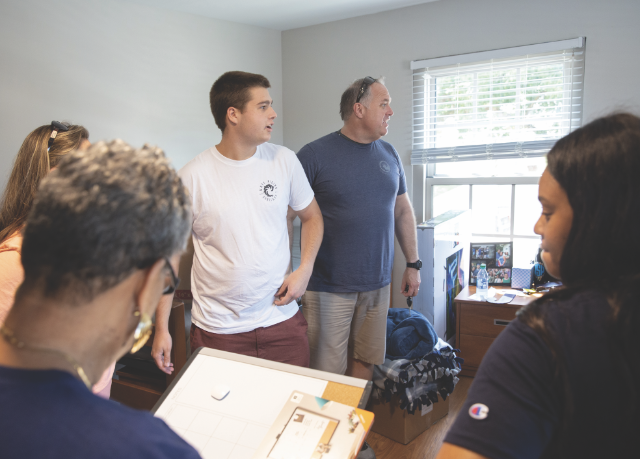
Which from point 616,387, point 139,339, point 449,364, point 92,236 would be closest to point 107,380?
point 139,339

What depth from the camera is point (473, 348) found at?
9.97 feet

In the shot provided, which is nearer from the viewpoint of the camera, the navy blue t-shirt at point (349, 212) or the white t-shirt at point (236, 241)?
the white t-shirt at point (236, 241)

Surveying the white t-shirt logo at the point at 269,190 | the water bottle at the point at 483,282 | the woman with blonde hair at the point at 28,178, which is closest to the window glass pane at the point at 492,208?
the water bottle at the point at 483,282

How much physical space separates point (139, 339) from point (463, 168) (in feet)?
10.4

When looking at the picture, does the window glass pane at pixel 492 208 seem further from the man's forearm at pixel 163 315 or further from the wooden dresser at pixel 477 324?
the man's forearm at pixel 163 315

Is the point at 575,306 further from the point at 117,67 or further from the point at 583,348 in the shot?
the point at 117,67

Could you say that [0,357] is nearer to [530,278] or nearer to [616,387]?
[616,387]

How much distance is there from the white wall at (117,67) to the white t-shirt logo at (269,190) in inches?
61.7

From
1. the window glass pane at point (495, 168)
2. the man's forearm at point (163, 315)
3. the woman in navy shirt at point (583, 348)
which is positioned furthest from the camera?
the window glass pane at point (495, 168)

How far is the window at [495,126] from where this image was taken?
122 inches

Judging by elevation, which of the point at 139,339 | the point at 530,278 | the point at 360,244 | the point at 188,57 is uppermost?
the point at 188,57

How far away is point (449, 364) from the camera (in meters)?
2.51

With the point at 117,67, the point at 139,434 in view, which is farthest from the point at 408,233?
the point at 139,434

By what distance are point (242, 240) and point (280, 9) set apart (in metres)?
2.26
